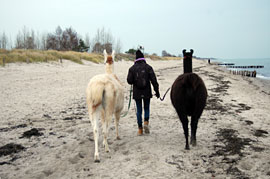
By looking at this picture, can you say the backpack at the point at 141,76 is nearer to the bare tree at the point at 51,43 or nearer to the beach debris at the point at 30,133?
the beach debris at the point at 30,133

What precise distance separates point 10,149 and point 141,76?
11.7 feet

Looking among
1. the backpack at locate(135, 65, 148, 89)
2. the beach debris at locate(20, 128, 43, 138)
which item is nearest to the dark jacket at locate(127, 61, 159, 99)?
the backpack at locate(135, 65, 148, 89)

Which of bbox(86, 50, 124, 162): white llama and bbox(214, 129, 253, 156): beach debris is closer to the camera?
bbox(86, 50, 124, 162): white llama

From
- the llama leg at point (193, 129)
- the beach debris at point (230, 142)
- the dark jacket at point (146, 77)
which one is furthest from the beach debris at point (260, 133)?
the dark jacket at point (146, 77)

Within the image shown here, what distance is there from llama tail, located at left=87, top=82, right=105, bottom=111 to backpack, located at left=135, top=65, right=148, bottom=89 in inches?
59.6

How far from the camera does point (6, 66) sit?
19484 millimetres

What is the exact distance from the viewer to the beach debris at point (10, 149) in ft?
15.5

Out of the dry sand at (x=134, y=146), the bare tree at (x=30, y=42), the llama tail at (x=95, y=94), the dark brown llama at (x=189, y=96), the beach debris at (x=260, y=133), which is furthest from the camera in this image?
the bare tree at (x=30, y=42)

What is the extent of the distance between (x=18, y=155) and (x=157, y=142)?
10.5 ft

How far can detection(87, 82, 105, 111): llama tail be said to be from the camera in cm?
437

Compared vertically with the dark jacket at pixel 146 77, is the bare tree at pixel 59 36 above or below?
above

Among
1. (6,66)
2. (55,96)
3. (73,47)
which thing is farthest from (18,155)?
(73,47)

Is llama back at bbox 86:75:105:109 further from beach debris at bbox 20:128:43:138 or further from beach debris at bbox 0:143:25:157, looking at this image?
beach debris at bbox 20:128:43:138

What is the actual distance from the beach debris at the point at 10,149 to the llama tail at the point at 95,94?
210cm
